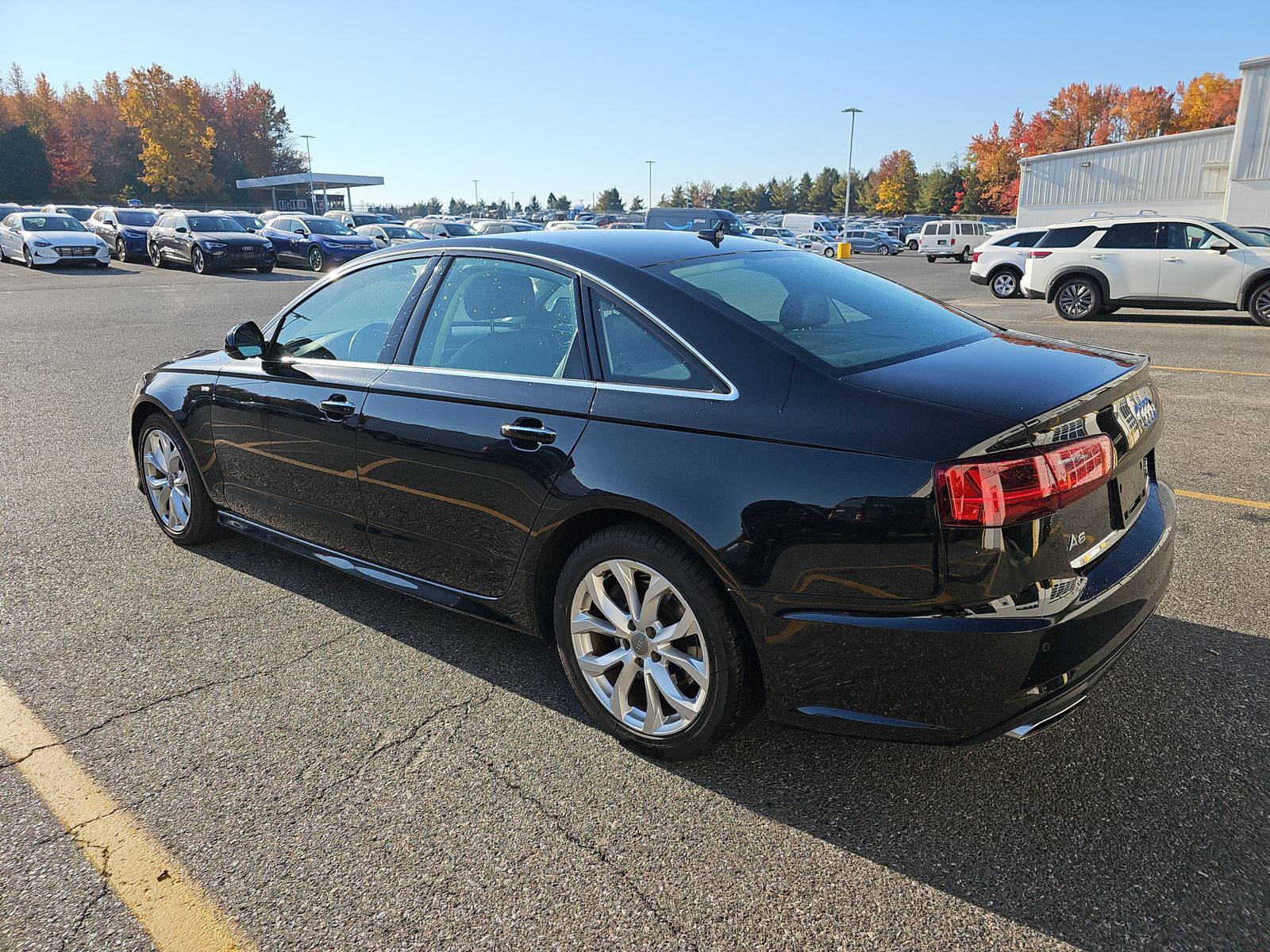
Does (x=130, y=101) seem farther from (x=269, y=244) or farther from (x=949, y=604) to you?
(x=949, y=604)

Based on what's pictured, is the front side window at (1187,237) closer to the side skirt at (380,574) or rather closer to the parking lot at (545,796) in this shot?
the parking lot at (545,796)

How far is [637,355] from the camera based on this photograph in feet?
9.61

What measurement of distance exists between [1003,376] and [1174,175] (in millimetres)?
44227

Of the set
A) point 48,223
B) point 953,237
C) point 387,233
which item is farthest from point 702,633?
point 953,237

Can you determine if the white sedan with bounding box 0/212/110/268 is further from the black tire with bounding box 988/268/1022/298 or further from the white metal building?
the white metal building

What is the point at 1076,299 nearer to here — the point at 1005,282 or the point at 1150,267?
the point at 1150,267

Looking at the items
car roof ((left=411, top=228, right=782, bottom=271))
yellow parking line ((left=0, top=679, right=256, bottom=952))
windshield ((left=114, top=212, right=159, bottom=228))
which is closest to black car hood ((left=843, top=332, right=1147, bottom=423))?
car roof ((left=411, top=228, right=782, bottom=271))

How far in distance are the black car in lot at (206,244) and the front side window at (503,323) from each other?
23.5m

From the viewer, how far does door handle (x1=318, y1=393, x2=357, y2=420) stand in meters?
3.61

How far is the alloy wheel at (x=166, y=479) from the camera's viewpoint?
473 centimetres


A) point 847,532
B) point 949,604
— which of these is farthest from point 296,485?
→ point 949,604

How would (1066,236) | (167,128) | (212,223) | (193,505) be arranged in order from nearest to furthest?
(193,505) → (1066,236) → (212,223) → (167,128)

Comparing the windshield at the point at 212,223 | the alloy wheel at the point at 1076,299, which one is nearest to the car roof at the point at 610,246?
A: the alloy wheel at the point at 1076,299

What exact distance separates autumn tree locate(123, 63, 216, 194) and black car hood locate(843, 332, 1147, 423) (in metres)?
94.6
